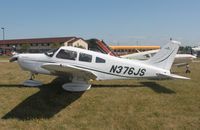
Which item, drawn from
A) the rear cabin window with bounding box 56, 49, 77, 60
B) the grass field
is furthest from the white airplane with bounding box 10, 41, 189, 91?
the grass field

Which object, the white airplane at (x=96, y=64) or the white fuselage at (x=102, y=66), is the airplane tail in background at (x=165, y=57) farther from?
the white fuselage at (x=102, y=66)

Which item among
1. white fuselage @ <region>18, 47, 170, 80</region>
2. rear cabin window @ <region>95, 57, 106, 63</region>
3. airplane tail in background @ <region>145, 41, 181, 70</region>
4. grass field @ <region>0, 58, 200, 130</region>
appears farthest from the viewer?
airplane tail in background @ <region>145, 41, 181, 70</region>

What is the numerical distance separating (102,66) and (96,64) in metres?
0.26

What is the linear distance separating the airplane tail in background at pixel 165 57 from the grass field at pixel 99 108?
119cm

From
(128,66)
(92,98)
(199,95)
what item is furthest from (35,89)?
(199,95)

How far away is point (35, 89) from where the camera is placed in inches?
354

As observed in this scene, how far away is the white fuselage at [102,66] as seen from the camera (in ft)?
30.0

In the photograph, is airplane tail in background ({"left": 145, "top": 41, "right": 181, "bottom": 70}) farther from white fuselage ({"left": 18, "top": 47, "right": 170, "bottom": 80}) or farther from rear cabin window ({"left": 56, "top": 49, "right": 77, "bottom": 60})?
rear cabin window ({"left": 56, "top": 49, "right": 77, "bottom": 60})

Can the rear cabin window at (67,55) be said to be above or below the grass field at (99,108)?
above

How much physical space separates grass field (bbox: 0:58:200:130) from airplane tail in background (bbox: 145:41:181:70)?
47.0 inches

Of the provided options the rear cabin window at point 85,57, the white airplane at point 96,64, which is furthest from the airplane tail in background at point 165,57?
the rear cabin window at point 85,57

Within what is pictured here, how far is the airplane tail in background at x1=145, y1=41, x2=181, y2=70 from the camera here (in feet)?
32.8

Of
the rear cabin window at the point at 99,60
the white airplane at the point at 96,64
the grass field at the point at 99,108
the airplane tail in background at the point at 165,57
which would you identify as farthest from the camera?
the airplane tail in background at the point at 165,57

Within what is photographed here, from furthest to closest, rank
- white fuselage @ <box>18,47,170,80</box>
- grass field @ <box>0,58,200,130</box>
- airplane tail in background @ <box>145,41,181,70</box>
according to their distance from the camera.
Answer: airplane tail in background @ <box>145,41,181,70</box> → white fuselage @ <box>18,47,170,80</box> → grass field @ <box>0,58,200,130</box>
